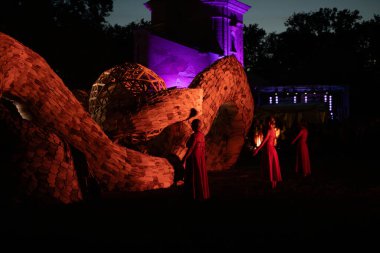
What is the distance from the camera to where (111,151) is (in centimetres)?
840

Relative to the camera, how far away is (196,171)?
7805 mm

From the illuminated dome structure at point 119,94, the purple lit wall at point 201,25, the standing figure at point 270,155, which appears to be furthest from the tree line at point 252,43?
the standing figure at point 270,155

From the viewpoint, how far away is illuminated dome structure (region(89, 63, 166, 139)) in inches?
374

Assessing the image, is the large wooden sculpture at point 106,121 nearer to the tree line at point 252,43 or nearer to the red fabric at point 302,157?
the red fabric at point 302,157

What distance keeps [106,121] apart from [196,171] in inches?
109

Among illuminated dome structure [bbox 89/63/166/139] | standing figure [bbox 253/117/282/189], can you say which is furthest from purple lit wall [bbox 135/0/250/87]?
standing figure [bbox 253/117/282/189]

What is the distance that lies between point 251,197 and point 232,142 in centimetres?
479

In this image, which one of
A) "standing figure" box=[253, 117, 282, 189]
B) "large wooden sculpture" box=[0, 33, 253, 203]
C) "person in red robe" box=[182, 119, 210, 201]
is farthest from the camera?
"standing figure" box=[253, 117, 282, 189]

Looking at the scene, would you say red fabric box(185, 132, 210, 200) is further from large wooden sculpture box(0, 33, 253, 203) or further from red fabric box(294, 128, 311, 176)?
red fabric box(294, 128, 311, 176)

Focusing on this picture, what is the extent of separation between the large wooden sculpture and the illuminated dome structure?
23 millimetres

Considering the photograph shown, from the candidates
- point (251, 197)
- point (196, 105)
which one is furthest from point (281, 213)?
point (196, 105)

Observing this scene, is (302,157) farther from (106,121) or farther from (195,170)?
(106,121)

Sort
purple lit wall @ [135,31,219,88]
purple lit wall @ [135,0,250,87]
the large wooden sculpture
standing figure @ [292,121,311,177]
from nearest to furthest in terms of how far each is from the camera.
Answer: the large wooden sculpture
standing figure @ [292,121,311,177]
purple lit wall @ [135,31,219,88]
purple lit wall @ [135,0,250,87]

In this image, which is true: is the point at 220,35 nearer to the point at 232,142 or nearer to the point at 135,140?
the point at 232,142
